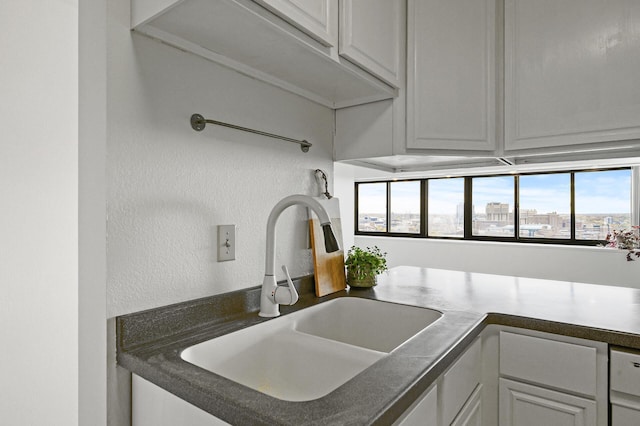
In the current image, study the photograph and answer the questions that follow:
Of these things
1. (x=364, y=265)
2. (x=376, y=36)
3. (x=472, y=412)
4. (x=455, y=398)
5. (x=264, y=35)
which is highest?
(x=376, y=36)

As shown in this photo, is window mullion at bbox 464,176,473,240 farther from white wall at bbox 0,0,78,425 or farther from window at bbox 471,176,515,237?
white wall at bbox 0,0,78,425

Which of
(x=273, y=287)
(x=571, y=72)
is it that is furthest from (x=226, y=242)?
(x=571, y=72)

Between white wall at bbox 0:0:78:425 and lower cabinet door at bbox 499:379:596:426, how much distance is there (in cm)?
175

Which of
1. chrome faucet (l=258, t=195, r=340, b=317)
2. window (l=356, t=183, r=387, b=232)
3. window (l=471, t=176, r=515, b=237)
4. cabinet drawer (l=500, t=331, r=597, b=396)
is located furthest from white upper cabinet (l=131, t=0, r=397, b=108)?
window (l=356, t=183, r=387, b=232)

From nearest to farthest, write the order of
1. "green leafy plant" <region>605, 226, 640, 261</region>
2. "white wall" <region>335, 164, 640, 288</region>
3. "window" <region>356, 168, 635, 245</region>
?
"green leafy plant" <region>605, 226, 640, 261</region>
"white wall" <region>335, 164, 640, 288</region>
"window" <region>356, 168, 635, 245</region>

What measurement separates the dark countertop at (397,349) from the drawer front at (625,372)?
0.12 feet

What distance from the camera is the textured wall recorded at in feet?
2.98

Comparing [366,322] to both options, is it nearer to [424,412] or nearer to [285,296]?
[285,296]

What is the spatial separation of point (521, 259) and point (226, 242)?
13.8 ft

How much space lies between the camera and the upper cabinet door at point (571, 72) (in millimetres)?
1314

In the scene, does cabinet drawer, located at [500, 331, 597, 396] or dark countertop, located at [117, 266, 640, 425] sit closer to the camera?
dark countertop, located at [117, 266, 640, 425]

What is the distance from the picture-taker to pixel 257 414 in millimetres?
610

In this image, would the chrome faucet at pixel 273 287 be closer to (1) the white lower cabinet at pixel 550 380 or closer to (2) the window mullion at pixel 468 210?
(1) the white lower cabinet at pixel 550 380

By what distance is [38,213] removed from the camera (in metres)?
1.57
